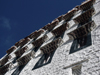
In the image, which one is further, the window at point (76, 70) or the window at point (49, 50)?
the window at point (49, 50)

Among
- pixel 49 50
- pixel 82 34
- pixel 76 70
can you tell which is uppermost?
pixel 49 50

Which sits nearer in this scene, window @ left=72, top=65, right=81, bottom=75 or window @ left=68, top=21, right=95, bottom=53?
window @ left=72, top=65, right=81, bottom=75

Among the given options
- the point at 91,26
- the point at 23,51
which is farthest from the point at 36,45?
the point at 91,26

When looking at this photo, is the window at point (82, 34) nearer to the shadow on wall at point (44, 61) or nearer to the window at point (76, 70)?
the shadow on wall at point (44, 61)

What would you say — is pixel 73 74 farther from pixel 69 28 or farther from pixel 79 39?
pixel 69 28

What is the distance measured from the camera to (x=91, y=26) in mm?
8578

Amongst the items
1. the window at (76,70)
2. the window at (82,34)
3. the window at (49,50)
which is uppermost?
the window at (49,50)

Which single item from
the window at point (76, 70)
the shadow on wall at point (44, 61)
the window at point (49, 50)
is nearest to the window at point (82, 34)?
the window at point (49, 50)

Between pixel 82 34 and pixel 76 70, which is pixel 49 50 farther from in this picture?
pixel 76 70

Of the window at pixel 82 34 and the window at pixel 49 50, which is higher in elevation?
the window at pixel 49 50

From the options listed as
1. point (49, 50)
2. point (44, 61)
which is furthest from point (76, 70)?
point (49, 50)

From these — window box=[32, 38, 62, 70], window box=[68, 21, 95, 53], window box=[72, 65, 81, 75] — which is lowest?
window box=[72, 65, 81, 75]

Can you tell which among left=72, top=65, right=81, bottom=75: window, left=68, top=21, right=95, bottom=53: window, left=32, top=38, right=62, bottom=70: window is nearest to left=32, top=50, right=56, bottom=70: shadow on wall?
left=32, top=38, right=62, bottom=70: window

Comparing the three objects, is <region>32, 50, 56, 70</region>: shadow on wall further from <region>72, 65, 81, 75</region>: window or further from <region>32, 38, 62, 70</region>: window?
<region>72, 65, 81, 75</region>: window
